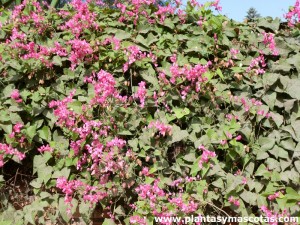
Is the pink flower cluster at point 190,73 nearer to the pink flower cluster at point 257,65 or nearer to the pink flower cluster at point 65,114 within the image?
the pink flower cluster at point 257,65

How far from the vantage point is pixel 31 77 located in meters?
3.00

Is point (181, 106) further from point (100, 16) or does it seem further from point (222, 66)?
point (100, 16)

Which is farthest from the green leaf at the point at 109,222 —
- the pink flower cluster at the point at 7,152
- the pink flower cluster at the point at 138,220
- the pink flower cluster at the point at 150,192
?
the pink flower cluster at the point at 7,152

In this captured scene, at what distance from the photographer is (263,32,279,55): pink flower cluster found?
117 inches

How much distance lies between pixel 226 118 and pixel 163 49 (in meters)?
0.76

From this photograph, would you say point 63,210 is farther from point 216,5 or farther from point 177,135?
point 216,5

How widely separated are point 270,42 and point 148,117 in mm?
1163

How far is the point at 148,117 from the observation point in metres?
2.84

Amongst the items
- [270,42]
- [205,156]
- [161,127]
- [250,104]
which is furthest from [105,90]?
[270,42]

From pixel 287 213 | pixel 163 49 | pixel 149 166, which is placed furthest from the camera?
pixel 163 49

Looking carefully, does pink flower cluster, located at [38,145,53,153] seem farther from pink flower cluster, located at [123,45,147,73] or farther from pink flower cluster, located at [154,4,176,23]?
pink flower cluster, located at [154,4,176,23]

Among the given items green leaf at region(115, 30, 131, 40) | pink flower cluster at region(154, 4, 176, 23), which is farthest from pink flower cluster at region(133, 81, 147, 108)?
pink flower cluster at region(154, 4, 176, 23)

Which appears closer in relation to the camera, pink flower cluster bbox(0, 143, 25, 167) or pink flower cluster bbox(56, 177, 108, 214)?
pink flower cluster bbox(56, 177, 108, 214)

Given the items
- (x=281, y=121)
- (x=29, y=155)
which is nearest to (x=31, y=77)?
(x=29, y=155)
